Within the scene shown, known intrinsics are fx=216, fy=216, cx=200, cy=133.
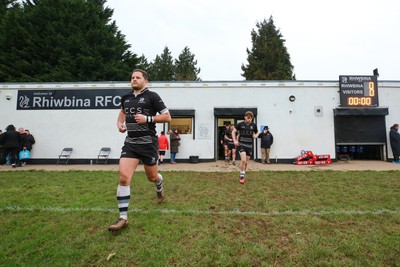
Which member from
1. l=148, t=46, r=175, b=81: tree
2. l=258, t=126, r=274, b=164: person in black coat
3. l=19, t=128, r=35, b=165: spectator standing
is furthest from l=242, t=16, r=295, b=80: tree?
l=19, t=128, r=35, b=165: spectator standing

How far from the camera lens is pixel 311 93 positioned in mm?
12047

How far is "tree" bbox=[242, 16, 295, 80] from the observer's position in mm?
32916

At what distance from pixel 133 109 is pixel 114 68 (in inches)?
834

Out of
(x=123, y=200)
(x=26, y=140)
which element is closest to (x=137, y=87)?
(x=123, y=200)

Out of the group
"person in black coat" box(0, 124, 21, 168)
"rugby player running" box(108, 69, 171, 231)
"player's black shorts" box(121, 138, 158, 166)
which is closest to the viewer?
"rugby player running" box(108, 69, 171, 231)

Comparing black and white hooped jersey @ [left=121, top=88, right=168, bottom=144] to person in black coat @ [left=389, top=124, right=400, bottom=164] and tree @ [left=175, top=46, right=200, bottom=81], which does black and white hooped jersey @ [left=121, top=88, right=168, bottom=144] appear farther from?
tree @ [left=175, top=46, right=200, bottom=81]

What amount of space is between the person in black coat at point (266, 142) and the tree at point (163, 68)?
29926 mm

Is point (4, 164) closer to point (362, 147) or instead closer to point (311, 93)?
point (311, 93)

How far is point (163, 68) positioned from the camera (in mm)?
38812

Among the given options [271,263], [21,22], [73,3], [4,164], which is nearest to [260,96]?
[271,263]

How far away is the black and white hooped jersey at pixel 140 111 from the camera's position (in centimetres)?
325

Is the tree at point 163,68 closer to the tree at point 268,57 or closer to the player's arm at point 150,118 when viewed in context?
the tree at point 268,57

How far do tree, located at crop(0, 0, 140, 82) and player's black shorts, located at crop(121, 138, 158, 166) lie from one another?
68.0ft

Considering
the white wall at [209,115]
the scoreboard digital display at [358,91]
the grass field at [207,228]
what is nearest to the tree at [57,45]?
the white wall at [209,115]
